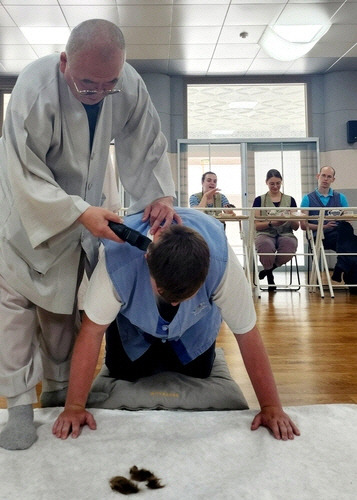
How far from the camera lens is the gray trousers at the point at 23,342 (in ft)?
3.47

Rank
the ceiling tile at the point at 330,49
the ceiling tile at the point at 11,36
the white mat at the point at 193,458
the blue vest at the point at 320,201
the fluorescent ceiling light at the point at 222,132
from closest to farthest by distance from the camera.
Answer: the white mat at the point at 193,458 → the blue vest at the point at 320,201 → the ceiling tile at the point at 11,36 → the ceiling tile at the point at 330,49 → the fluorescent ceiling light at the point at 222,132

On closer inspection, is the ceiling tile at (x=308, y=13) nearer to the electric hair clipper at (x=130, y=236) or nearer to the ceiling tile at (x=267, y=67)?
the ceiling tile at (x=267, y=67)

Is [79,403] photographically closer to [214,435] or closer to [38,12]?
[214,435]

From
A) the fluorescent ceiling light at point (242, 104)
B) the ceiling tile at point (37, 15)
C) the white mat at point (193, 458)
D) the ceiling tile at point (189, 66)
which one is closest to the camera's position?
the white mat at point (193, 458)

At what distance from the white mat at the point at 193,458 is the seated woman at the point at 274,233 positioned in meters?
3.05

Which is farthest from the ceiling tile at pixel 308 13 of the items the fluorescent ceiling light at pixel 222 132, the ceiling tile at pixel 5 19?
the ceiling tile at pixel 5 19

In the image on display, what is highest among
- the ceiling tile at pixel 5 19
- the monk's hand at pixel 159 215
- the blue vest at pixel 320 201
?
the ceiling tile at pixel 5 19

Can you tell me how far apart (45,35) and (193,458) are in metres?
4.75

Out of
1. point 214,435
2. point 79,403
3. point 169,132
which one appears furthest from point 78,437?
point 169,132

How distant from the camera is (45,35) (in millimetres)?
4594

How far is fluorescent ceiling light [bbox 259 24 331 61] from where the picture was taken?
14.8 feet

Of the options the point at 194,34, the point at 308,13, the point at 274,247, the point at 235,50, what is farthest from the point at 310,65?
the point at 274,247

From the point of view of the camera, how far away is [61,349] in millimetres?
1262

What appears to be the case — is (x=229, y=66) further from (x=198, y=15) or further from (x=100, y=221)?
(x=100, y=221)
